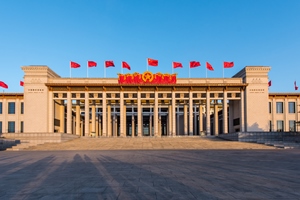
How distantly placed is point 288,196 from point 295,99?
66.9m

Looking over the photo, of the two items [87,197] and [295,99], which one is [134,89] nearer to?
[295,99]

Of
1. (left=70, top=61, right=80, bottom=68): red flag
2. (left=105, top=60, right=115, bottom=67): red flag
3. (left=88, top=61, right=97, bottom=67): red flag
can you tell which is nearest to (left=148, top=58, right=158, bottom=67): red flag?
(left=105, top=60, right=115, bottom=67): red flag

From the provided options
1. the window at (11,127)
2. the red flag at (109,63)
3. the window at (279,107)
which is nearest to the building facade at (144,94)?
the red flag at (109,63)

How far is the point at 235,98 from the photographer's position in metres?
61.3

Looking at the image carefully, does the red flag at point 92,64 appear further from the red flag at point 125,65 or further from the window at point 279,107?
the window at point 279,107

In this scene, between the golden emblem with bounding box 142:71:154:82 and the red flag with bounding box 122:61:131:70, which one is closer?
the red flag with bounding box 122:61:131:70

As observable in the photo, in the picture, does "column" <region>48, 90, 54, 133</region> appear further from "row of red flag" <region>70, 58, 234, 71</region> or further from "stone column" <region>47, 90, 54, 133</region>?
"row of red flag" <region>70, 58, 234, 71</region>

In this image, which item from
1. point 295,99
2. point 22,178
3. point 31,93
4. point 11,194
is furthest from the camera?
point 295,99

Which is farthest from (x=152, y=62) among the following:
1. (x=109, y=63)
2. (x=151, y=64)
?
(x=109, y=63)

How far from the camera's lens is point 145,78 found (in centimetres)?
6056

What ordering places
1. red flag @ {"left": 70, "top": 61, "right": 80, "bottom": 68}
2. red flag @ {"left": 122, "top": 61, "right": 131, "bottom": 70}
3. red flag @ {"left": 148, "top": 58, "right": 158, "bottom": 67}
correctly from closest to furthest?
red flag @ {"left": 148, "top": 58, "right": 158, "bottom": 67}, red flag @ {"left": 70, "top": 61, "right": 80, "bottom": 68}, red flag @ {"left": 122, "top": 61, "right": 131, "bottom": 70}

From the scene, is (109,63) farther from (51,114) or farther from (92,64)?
(51,114)

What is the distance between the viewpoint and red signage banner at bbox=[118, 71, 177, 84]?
60.4 metres

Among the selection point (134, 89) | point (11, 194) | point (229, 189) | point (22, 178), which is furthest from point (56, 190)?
point (134, 89)
